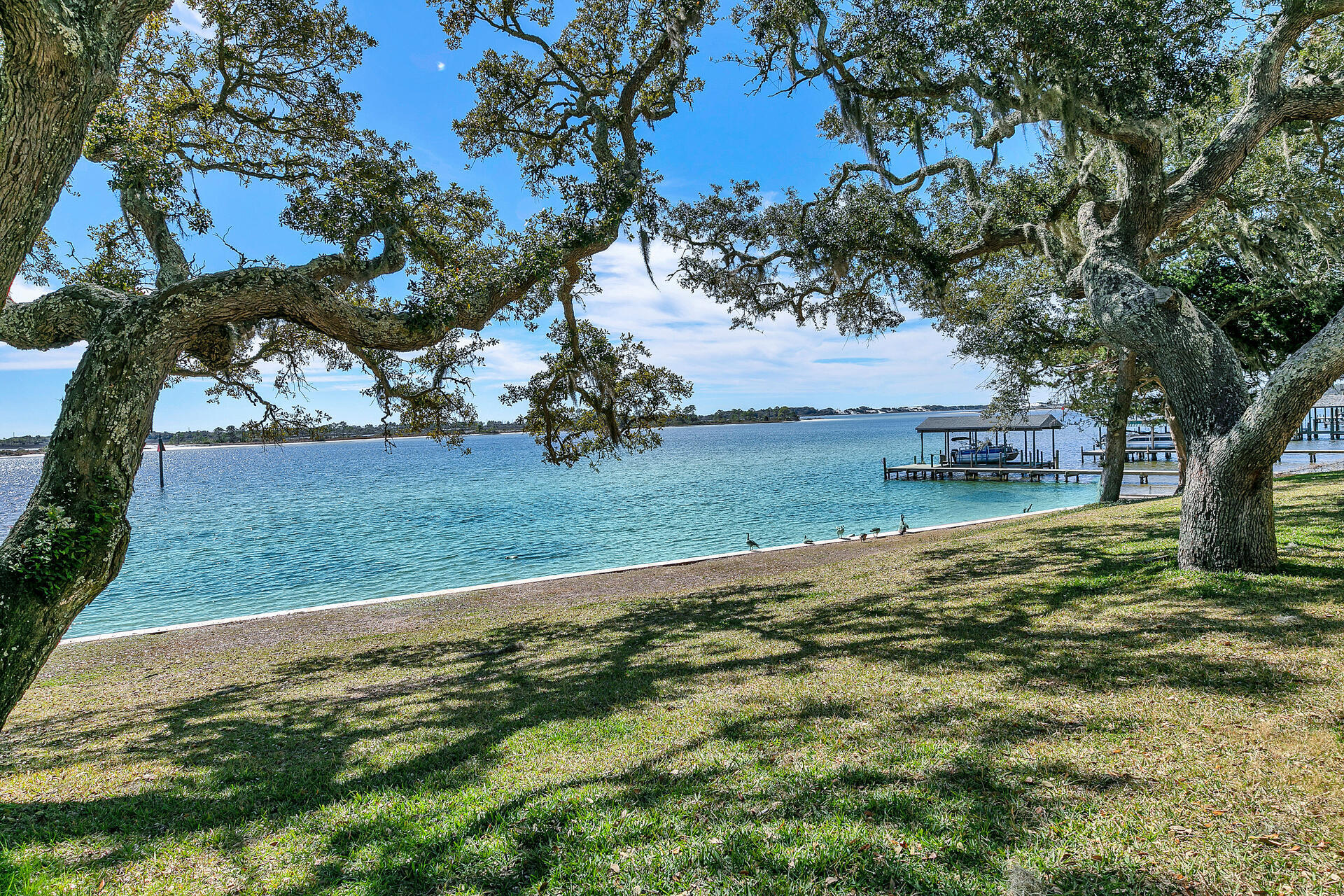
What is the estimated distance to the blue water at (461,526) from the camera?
65.6 ft

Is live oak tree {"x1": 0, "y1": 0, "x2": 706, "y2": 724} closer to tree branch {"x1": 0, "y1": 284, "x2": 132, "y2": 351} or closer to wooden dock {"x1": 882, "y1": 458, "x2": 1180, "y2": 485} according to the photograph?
tree branch {"x1": 0, "y1": 284, "x2": 132, "y2": 351}

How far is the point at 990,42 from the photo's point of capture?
768 centimetres

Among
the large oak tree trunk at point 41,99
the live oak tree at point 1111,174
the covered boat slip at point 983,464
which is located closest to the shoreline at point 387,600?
the live oak tree at point 1111,174

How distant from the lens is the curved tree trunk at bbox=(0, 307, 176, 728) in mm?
3693

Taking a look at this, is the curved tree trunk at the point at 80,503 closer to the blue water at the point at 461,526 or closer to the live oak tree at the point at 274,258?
the live oak tree at the point at 274,258

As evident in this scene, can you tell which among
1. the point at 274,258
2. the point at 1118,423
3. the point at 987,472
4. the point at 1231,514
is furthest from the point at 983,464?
the point at 274,258

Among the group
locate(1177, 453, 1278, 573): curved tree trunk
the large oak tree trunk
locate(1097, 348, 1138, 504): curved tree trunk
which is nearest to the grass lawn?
locate(1177, 453, 1278, 573): curved tree trunk

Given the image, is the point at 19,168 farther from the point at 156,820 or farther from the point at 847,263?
the point at 847,263

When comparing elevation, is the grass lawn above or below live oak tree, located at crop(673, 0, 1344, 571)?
below

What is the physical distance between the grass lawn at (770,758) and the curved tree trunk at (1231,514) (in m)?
0.32

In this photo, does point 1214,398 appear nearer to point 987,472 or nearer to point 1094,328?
point 1094,328

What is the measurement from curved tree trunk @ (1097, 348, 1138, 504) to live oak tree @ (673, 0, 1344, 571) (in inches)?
166

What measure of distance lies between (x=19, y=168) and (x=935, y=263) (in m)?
11.3

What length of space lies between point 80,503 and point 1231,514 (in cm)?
1010
